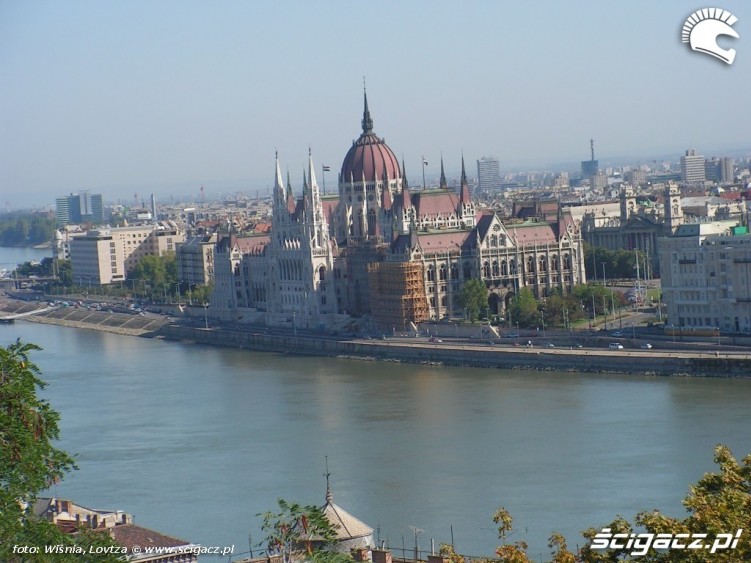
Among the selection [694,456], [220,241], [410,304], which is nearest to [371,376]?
[410,304]

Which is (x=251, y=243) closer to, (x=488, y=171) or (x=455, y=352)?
(x=455, y=352)

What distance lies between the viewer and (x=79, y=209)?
147 metres

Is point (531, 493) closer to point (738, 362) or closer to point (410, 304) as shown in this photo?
point (738, 362)

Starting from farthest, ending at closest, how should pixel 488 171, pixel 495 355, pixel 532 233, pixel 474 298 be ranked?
pixel 488 171 → pixel 532 233 → pixel 474 298 → pixel 495 355

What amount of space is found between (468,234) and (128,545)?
32865mm

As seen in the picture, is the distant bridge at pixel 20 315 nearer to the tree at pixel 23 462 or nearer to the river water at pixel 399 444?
the river water at pixel 399 444

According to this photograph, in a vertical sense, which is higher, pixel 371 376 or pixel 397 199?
pixel 397 199

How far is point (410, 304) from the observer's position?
4584 cm

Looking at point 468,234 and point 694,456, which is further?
point 468,234

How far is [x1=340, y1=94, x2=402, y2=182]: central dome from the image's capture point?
53625mm

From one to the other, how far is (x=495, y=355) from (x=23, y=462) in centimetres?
2709

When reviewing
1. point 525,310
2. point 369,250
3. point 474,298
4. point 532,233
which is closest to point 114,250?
point 369,250

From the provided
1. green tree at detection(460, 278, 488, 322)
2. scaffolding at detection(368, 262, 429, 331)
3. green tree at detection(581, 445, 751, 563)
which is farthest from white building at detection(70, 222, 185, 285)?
green tree at detection(581, 445, 751, 563)

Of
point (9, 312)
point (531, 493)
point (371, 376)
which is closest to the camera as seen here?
point (531, 493)
